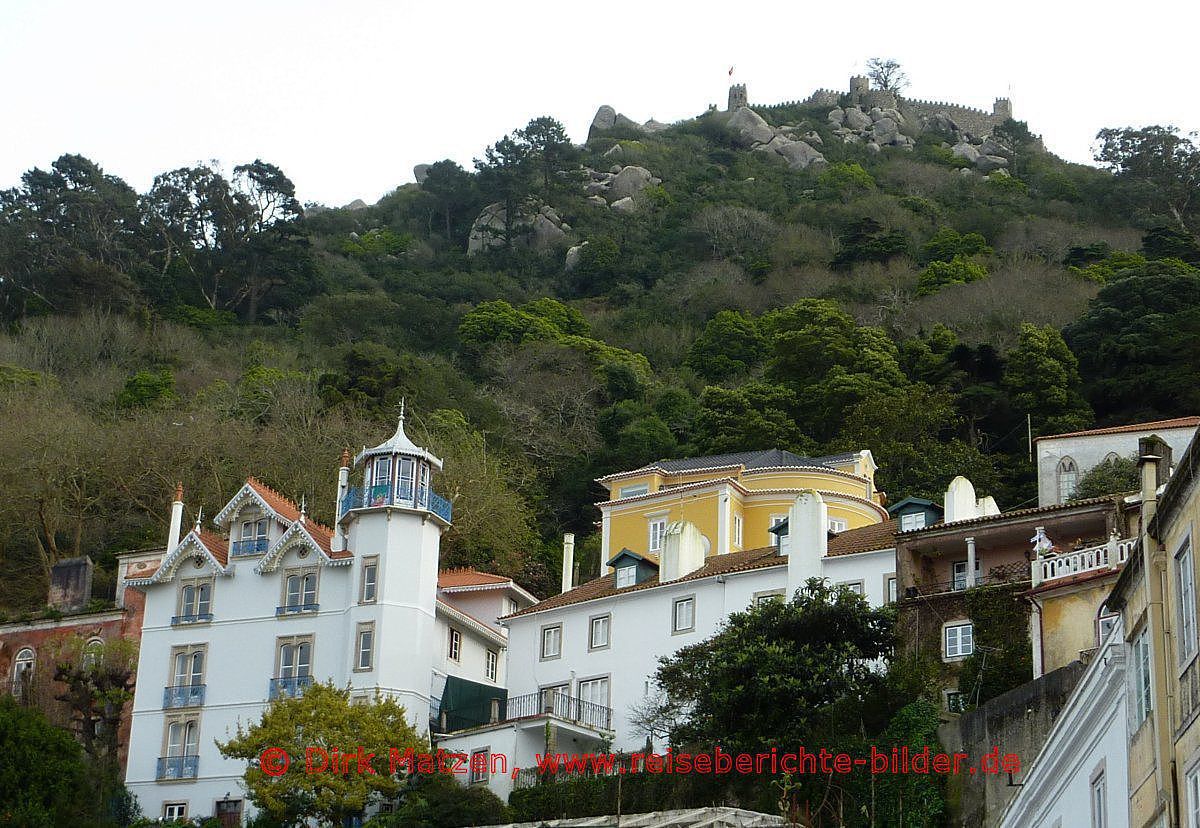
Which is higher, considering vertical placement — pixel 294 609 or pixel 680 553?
pixel 680 553

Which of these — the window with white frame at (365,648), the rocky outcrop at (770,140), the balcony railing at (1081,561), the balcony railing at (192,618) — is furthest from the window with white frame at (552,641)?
the rocky outcrop at (770,140)

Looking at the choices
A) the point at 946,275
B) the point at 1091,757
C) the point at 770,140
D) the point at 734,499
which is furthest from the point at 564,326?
the point at 1091,757

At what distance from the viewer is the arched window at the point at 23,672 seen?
5059cm

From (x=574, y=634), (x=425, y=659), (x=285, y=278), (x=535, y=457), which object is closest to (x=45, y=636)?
(x=425, y=659)

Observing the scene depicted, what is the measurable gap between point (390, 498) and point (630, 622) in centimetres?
777

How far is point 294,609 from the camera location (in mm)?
48594

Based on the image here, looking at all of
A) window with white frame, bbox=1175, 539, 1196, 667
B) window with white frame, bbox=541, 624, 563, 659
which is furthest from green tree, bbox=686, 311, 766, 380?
window with white frame, bbox=1175, 539, 1196, 667

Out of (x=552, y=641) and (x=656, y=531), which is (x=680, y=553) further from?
(x=656, y=531)

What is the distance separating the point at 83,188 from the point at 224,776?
62868 millimetres

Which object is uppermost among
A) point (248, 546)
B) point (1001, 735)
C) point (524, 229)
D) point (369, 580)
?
point (524, 229)

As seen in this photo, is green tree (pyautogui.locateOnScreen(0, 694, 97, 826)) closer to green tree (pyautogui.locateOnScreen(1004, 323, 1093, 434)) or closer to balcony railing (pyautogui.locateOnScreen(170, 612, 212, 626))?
balcony railing (pyautogui.locateOnScreen(170, 612, 212, 626))

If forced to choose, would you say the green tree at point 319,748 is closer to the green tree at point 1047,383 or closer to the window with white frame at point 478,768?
→ the window with white frame at point 478,768

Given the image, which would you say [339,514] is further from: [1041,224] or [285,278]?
[1041,224]

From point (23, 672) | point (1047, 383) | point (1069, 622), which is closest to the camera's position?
point (1069, 622)
